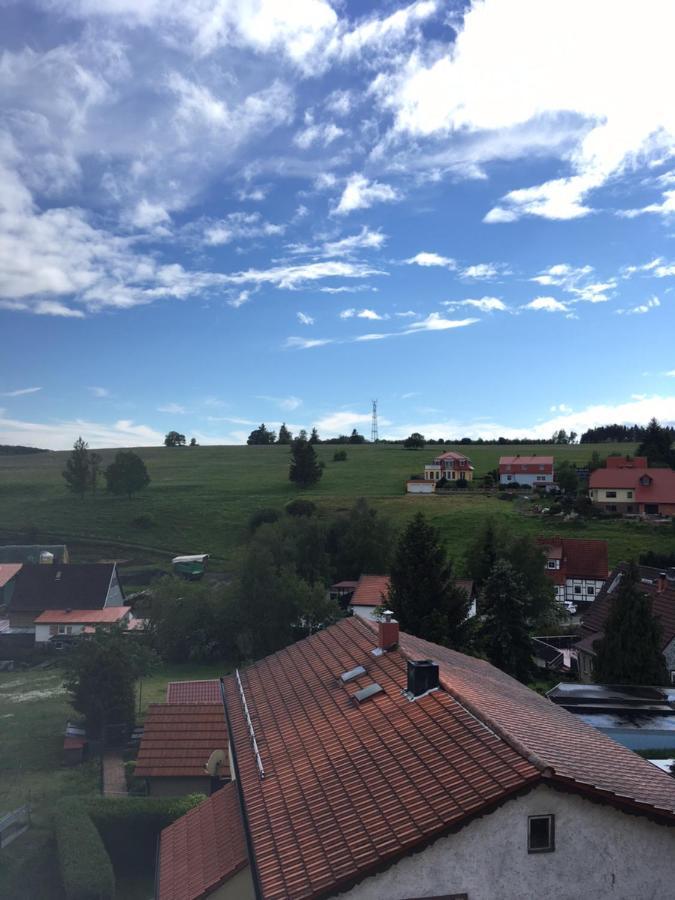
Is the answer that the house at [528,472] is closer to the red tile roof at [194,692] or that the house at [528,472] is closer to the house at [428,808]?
the red tile roof at [194,692]

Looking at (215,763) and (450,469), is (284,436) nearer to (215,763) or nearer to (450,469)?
(450,469)

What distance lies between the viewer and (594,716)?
24.3 meters

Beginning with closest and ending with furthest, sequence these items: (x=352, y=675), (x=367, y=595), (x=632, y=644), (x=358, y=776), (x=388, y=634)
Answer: (x=358, y=776)
(x=352, y=675)
(x=388, y=634)
(x=632, y=644)
(x=367, y=595)

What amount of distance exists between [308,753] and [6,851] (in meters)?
12.2

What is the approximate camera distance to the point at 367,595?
49750mm

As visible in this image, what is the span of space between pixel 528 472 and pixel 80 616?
6419 cm

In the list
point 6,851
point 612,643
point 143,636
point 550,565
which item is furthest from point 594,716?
point 550,565

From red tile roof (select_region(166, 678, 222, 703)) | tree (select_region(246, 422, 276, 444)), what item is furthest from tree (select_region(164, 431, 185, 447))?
red tile roof (select_region(166, 678, 222, 703))

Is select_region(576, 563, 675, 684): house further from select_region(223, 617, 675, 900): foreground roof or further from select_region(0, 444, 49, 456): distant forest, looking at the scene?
select_region(0, 444, 49, 456): distant forest

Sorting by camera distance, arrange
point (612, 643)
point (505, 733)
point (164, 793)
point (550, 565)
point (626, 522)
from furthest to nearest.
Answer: point (626, 522)
point (550, 565)
point (612, 643)
point (164, 793)
point (505, 733)

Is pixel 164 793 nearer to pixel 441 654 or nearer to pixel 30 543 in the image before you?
pixel 441 654

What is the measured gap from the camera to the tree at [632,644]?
30.8 metres

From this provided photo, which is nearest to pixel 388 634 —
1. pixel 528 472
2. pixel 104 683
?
pixel 104 683

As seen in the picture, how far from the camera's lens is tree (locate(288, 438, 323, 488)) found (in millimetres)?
97812
